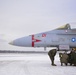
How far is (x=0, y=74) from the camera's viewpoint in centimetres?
968

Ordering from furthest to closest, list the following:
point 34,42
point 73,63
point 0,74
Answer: point 34,42 < point 73,63 < point 0,74

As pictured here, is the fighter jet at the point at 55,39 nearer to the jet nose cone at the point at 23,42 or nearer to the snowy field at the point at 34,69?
the jet nose cone at the point at 23,42

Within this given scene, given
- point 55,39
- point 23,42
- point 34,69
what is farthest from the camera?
point 23,42

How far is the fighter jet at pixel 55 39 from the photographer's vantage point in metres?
16.6

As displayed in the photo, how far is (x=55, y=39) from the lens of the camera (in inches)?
655

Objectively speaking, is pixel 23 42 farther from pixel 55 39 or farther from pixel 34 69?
pixel 34 69

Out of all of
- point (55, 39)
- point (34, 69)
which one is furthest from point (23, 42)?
point (34, 69)

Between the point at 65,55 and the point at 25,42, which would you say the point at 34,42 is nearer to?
the point at 25,42

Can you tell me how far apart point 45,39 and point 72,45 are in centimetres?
193

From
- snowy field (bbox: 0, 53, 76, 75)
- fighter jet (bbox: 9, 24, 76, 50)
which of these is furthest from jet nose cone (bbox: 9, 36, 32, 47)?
snowy field (bbox: 0, 53, 76, 75)

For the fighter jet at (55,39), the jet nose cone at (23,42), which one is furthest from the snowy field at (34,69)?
the jet nose cone at (23,42)

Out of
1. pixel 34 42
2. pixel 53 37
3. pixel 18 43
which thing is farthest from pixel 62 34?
pixel 18 43

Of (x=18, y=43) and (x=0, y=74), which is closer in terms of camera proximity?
(x=0, y=74)

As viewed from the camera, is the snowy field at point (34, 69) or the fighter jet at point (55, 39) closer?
the snowy field at point (34, 69)
